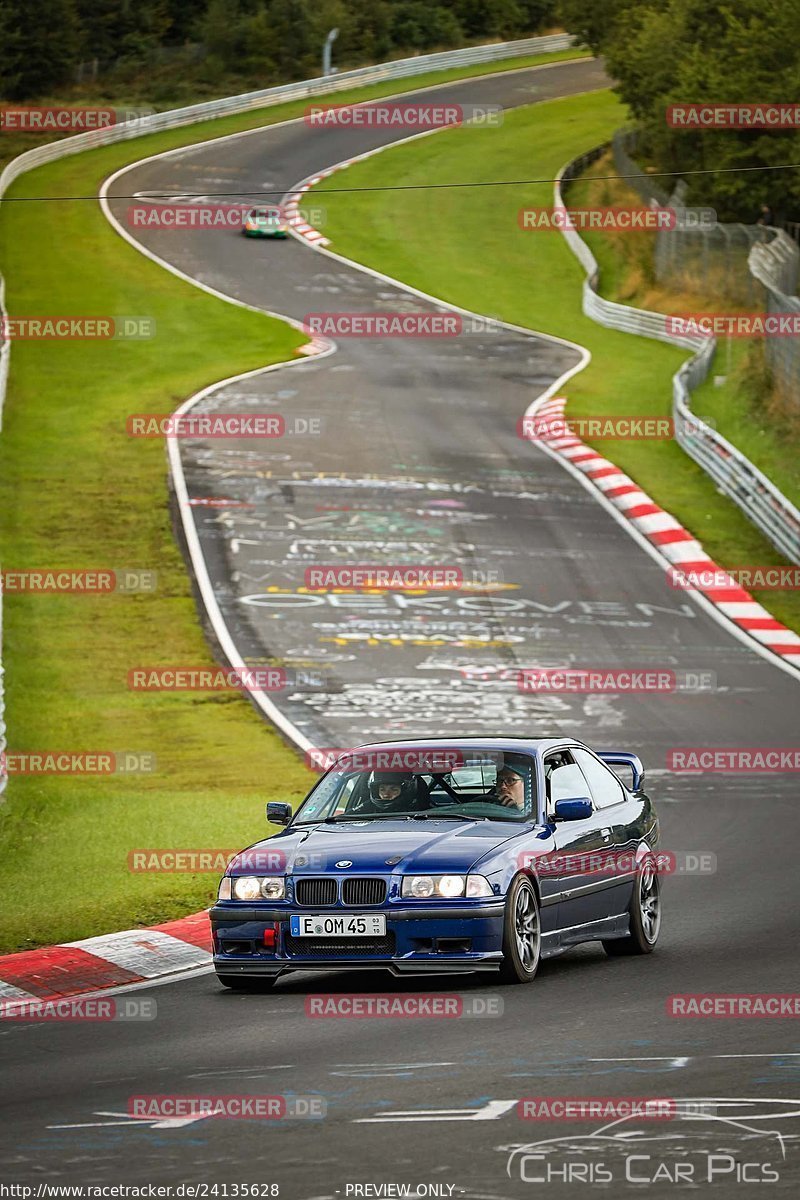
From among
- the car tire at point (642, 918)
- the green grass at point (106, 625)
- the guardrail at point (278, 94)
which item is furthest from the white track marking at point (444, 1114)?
the guardrail at point (278, 94)

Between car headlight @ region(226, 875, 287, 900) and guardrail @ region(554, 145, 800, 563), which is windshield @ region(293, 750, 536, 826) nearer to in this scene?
car headlight @ region(226, 875, 287, 900)

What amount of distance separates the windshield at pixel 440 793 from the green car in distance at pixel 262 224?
49.8 m

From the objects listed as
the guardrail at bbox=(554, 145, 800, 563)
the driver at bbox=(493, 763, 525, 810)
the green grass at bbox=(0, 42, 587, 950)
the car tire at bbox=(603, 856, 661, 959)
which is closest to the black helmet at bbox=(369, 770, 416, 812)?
the driver at bbox=(493, 763, 525, 810)

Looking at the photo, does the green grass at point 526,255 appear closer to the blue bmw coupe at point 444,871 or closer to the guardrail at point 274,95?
the guardrail at point 274,95

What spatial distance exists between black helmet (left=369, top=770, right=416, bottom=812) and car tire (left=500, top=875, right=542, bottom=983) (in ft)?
3.31

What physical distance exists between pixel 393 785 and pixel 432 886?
130 cm

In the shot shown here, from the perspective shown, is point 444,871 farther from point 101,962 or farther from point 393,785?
point 101,962

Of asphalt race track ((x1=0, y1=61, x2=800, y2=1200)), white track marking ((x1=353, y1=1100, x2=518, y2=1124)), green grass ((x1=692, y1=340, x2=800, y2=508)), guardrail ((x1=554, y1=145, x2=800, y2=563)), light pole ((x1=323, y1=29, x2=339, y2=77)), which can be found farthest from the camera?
light pole ((x1=323, y1=29, x2=339, y2=77))

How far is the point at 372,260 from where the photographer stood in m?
57.7

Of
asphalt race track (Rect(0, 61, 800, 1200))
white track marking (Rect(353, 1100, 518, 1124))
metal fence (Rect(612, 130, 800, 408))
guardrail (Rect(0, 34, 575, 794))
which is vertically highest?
white track marking (Rect(353, 1100, 518, 1124))

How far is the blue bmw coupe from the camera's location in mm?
9898

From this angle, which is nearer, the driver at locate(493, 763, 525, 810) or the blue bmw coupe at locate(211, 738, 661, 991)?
the blue bmw coupe at locate(211, 738, 661, 991)

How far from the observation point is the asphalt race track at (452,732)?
6.68 metres

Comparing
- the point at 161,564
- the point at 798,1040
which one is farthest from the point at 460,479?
the point at 798,1040
